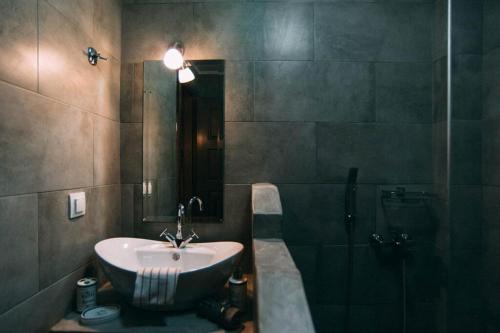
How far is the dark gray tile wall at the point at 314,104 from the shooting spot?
1.67 metres

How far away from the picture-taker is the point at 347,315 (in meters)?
1.64

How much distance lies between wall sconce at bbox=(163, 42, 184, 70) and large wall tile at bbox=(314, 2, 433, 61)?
2.67 ft

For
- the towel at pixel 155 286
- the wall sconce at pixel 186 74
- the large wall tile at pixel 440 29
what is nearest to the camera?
the towel at pixel 155 286

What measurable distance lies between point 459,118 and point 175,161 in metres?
1.52

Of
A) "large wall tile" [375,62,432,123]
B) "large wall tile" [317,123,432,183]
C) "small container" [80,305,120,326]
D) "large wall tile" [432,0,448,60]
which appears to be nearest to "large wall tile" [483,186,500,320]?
"large wall tile" [317,123,432,183]

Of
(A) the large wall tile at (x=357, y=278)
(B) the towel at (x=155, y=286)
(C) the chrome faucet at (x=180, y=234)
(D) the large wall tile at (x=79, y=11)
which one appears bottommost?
(A) the large wall tile at (x=357, y=278)

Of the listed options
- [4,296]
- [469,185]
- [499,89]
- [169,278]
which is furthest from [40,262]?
[499,89]

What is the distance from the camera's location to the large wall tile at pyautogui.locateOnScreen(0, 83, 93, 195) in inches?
34.8

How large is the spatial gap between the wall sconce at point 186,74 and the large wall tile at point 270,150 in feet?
1.21

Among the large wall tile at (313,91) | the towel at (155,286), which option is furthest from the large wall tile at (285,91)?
the towel at (155,286)

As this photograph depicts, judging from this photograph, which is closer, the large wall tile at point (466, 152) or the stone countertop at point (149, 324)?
the stone countertop at point (149, 324)

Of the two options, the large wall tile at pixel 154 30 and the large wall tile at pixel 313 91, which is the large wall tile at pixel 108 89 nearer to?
the large wall tile at pixel 154 30

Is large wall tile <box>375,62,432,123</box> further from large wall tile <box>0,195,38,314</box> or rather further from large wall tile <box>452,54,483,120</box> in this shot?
large wall tile <box>0,195,38,314</box>

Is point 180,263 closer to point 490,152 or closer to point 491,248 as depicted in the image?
point 491,248
